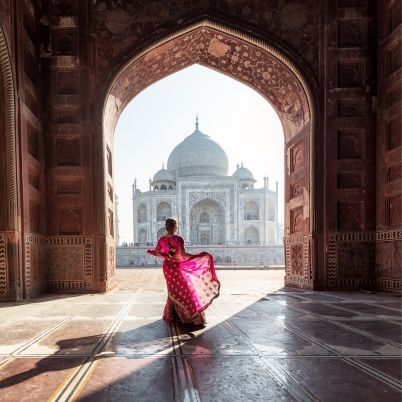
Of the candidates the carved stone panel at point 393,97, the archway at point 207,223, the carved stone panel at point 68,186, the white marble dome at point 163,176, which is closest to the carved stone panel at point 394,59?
the carved stone panel at point 393,97

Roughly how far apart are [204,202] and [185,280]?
1131 inches

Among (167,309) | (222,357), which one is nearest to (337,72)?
(167,309)

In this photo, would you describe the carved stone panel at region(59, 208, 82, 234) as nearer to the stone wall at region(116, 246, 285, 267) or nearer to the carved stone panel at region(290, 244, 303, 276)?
the carved stone panel at region(290, 244, 303, 276)

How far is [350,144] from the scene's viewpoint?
6.14 meters

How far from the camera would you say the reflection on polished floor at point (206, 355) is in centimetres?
174

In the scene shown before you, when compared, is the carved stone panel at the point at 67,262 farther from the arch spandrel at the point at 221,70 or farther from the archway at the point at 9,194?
the arch spandrel at the point at 221,70

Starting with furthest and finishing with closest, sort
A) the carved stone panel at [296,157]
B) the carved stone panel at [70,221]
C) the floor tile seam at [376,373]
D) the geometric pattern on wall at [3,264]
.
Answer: the carved stone panel at [296,157] < the carved stone panel at [70,221] < the geometric pattern on wall at [3,264] < the floor tile seam at [376,373]

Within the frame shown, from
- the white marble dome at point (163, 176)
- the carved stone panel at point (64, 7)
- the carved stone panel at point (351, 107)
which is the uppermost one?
the carved stone panel at point (64, 7)

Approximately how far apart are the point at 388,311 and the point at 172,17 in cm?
566

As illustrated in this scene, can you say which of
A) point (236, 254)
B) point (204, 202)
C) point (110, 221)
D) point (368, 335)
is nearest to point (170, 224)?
point (368, 335)

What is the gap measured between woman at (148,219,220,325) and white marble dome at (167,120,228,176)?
29141mm

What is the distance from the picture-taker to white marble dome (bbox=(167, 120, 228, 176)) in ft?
107

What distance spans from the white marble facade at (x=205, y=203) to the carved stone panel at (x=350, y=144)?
75.3ft

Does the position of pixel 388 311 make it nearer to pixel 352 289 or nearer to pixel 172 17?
pixel 352 289
